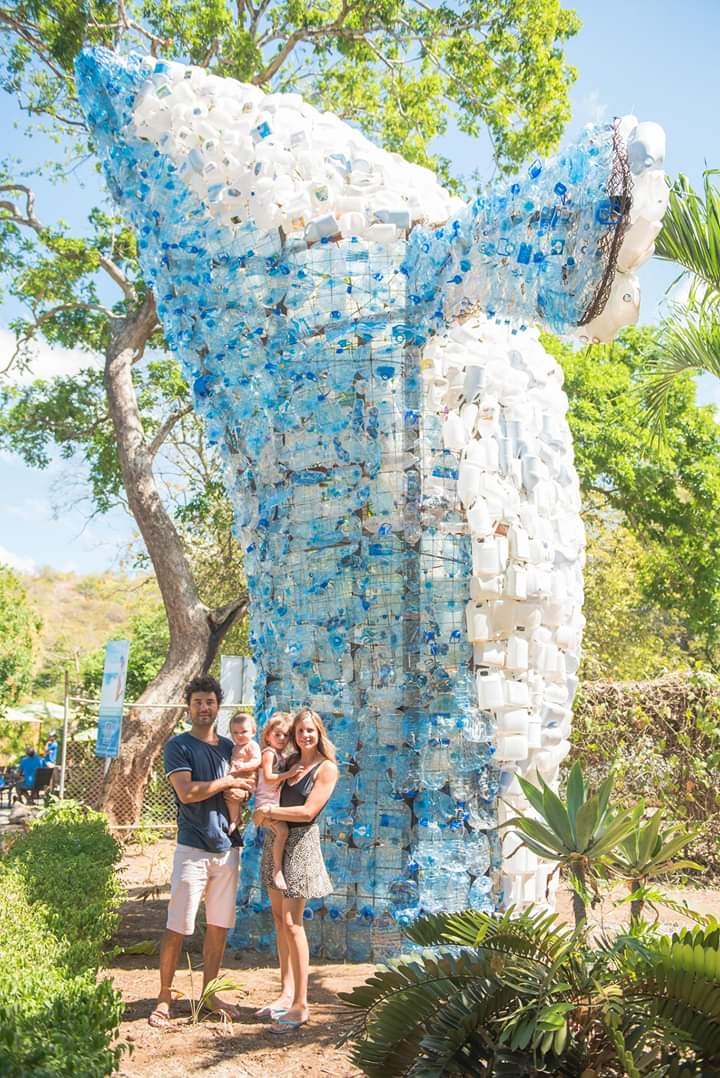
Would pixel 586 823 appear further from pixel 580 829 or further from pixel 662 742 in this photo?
pixel 662 742

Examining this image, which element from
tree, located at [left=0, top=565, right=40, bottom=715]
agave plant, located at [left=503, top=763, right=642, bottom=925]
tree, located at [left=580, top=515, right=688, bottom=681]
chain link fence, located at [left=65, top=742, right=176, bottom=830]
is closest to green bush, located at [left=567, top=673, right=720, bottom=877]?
chain link fence, located at [left=65, top=742, right=176, bottom=830]

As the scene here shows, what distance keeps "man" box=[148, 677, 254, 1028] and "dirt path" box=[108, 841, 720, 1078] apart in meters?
0.21

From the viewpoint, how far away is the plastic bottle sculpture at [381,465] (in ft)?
18.7

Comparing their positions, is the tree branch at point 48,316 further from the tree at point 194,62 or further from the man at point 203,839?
the man at point 203,839

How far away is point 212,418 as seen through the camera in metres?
6.70

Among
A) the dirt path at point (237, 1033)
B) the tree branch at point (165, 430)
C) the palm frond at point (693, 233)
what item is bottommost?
the dirt path at point (237, 1033)

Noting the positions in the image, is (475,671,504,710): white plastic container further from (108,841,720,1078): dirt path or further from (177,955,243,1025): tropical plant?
(177,955,243,1025): tropical plant

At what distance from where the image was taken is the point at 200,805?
4840 millimetres

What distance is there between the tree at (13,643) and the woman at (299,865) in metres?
19.1

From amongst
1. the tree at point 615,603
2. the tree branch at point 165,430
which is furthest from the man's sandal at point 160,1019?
the tree at point 615,603

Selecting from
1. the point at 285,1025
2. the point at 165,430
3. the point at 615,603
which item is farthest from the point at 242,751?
the point at 615,603

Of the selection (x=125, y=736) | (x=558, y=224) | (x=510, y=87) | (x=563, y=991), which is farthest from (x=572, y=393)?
(x=563, y=991)

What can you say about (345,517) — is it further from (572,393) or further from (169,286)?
(572,393)

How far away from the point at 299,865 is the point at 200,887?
18.9 inches
